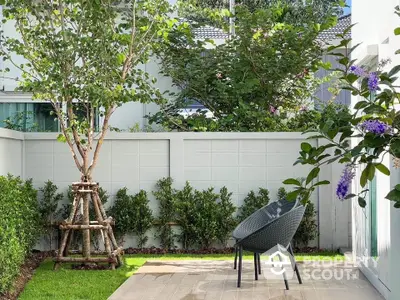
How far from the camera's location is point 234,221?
898 cm

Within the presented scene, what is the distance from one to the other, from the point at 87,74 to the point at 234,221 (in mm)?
2797

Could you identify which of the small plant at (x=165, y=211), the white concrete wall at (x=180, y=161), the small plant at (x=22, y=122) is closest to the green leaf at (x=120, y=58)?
the white concrete wall at (x=180, y=161)

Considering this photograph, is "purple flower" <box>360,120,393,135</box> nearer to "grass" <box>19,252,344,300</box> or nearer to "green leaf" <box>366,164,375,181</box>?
"green leaf" <box>366,164,375,181</box>

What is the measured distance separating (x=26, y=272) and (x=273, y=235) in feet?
9.76

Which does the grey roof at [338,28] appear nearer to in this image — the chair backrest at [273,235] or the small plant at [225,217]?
the small plant at [225,217]

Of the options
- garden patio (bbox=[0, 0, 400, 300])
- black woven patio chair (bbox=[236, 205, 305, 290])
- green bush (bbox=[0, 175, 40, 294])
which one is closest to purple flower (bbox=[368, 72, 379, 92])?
garden patio (bbox=[0, 0, 400, 300])

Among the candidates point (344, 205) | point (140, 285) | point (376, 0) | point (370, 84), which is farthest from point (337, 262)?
point (370, 84)

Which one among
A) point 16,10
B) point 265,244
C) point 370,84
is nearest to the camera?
point 370,84

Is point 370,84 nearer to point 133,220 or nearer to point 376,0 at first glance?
point 376,0

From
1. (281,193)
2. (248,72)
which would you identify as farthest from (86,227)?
(248,72)

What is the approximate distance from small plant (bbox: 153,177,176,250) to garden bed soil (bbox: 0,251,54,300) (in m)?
1.47

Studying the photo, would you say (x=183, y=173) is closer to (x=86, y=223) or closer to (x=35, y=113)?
(x=86, y=223)

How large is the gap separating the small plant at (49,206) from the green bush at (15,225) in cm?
24

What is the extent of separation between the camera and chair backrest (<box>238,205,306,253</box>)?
6.32 metres
